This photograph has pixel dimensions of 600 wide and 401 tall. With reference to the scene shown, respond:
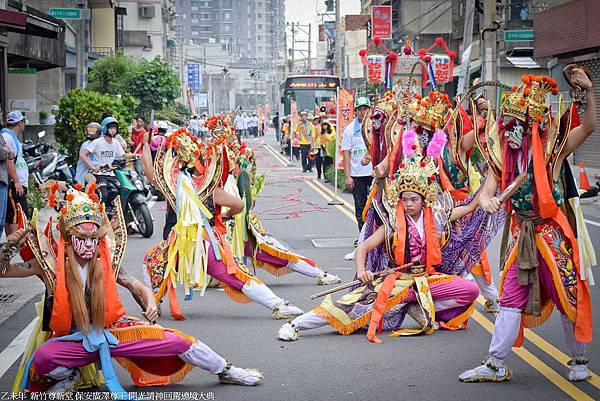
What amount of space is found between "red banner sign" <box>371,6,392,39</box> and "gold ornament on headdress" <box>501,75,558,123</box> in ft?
154

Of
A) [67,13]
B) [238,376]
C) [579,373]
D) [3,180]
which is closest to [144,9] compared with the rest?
[67,13]

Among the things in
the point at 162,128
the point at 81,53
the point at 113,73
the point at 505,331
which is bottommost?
the point at 505,331

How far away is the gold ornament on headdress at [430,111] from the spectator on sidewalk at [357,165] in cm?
340

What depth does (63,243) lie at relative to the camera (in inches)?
238

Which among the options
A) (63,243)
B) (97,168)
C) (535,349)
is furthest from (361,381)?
(97,168)

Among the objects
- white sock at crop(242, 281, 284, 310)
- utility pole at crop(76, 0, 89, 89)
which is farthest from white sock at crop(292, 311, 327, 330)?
utility pole at crop(76, 0, 89, 89)

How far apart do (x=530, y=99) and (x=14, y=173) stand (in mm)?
7211

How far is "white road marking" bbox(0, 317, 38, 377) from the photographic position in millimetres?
7340

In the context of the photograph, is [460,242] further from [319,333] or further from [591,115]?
[591,115]

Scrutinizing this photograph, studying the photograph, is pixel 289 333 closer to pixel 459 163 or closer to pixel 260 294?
pixel 260 294

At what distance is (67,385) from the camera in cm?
620

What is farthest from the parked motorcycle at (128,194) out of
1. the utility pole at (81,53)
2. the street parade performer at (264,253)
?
the utility pole at (81,53)

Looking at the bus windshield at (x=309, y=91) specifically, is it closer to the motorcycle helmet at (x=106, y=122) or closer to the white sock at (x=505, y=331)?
the motorcycle helmet at (x=106, y=122)

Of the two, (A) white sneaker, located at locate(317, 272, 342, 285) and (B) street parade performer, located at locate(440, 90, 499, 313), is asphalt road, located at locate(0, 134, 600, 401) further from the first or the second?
(B) street parade performer, located at locate(440, 90, 499, 313)
